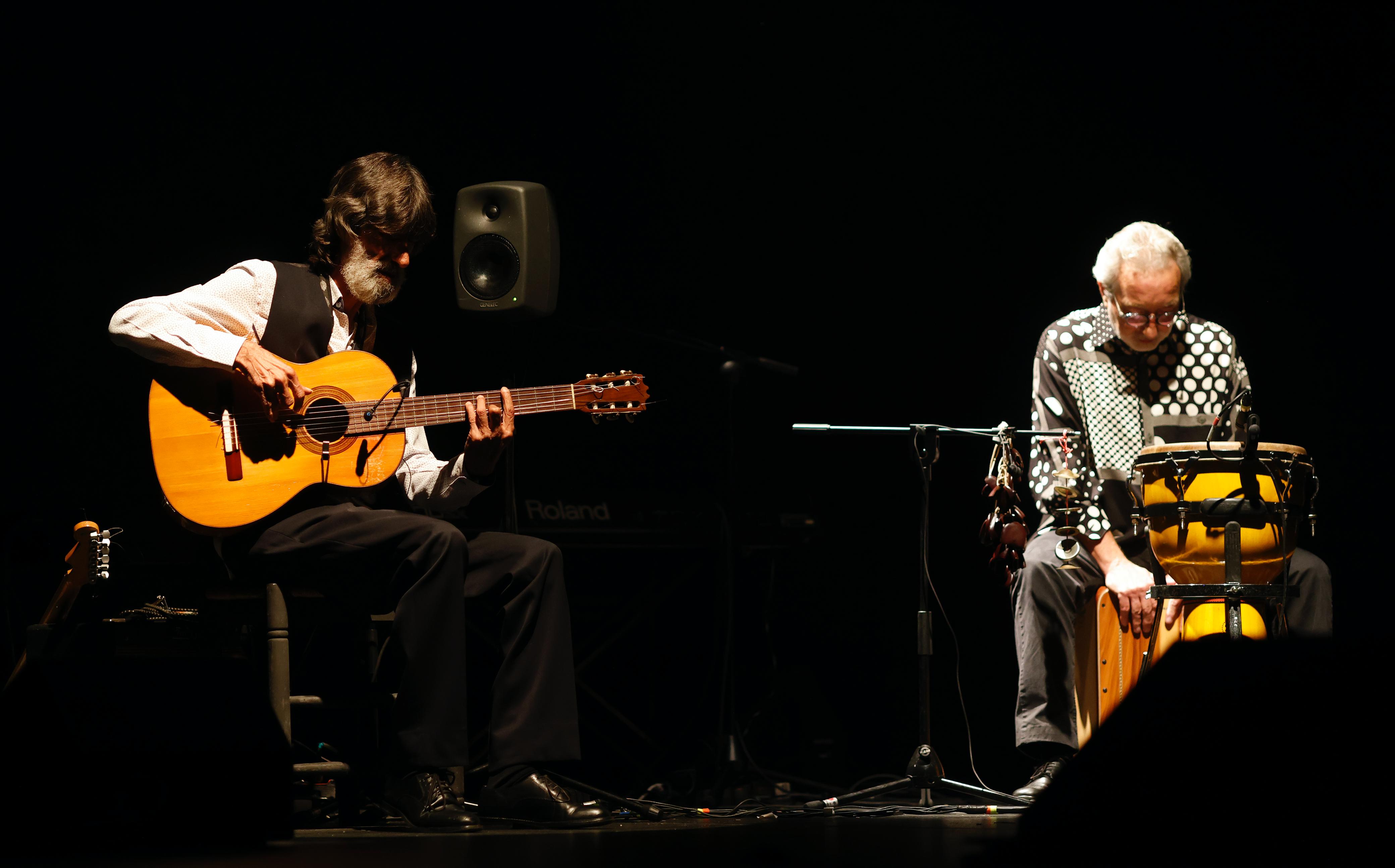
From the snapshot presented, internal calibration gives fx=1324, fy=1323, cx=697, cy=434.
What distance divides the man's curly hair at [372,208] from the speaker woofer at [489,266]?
0.75 feet

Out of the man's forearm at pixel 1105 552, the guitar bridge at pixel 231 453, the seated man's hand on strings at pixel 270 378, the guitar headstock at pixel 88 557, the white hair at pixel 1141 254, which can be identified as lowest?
the man's forearm at pixel 1105 552

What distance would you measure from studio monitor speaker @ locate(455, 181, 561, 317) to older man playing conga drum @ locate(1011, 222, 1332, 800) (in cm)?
128

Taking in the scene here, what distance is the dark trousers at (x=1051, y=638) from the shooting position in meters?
3.09

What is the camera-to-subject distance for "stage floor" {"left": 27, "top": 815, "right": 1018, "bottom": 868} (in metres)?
1.88

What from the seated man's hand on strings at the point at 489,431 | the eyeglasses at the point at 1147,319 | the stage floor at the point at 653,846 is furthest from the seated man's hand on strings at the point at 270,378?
the eyeglasses at the point at 1147,319

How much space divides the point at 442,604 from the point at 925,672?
1.19 metres

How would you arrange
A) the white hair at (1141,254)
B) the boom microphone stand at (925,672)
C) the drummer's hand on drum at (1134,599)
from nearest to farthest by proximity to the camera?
the drummer's hand on drum at (1134,599), the boom microphone stand at (925,672), the white hair at (1141,254)

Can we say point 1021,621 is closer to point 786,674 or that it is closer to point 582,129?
point 786,674

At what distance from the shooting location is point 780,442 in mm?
4469

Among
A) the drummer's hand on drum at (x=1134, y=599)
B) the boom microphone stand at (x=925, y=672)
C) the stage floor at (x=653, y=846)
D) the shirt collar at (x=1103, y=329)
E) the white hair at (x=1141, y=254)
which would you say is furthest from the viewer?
the shirt collar at (x=1103, y=329)

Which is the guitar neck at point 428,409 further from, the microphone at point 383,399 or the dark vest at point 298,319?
the dark vest at point 298,319

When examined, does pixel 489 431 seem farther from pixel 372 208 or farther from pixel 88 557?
pixel 88 557

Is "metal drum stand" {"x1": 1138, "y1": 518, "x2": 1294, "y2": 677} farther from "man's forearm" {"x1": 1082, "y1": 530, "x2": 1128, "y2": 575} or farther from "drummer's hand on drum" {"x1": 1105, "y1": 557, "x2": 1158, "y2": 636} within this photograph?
"man's forearm" {"x1": 1082, "y1": 530, "x2": 1128, "y2": 575}

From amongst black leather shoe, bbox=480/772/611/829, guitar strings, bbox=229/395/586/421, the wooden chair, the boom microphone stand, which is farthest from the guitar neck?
black leather shoe, bbox=480/772/611/829
